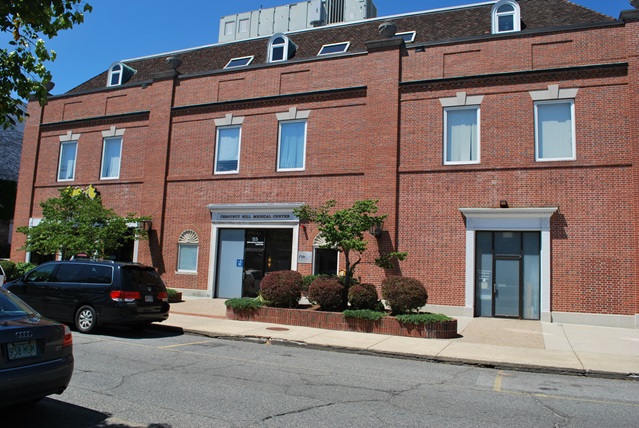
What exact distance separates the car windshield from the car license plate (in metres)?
0.47

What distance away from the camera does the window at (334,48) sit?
69.8ft

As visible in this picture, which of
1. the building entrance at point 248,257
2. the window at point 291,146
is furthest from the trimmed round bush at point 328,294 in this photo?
the window at point 291,146

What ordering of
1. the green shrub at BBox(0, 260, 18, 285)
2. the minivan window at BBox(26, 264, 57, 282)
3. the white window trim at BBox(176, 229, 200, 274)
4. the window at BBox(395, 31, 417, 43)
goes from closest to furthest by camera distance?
the minivan window at BBox(26, 264, 57, 282), the window at BBox(395, 31, 417, 43), the white window trim at BBox(176, 229, 200, 274), the green shrub at BBox(0, 260, 18, 285)

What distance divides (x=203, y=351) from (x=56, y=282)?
4.67 metres

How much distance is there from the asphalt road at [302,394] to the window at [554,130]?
9.39 metres

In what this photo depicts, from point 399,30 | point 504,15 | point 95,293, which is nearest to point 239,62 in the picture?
point 399,30

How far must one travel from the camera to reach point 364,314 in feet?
43.0

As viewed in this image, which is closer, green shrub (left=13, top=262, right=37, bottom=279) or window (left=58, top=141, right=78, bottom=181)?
green shrub (left=13, top=262, right=37, bottom=279)

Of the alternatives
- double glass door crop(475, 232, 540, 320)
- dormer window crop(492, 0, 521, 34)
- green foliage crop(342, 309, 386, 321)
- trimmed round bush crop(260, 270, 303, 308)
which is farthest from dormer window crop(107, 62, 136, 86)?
double glass door crop(475, 232, 540, 320)

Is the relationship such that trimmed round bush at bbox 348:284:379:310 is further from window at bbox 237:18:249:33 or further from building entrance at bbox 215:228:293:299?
window at bbox 237:18:249:33

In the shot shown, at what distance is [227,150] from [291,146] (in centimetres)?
295

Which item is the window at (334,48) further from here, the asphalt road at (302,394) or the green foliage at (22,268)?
the green foliage at (22,268)

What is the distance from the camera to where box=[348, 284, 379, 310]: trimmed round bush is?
13.9 m

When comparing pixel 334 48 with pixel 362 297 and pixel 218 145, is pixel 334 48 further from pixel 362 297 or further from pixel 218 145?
pixel 362 297
